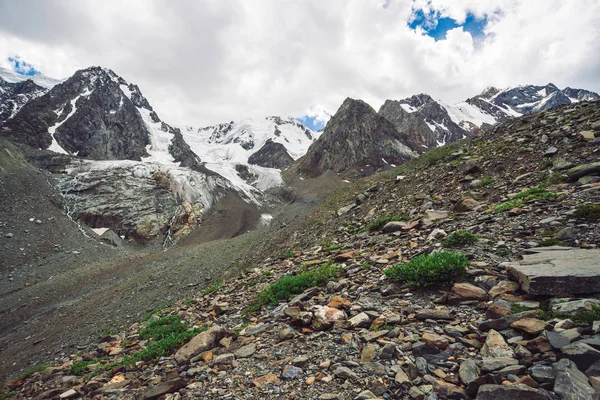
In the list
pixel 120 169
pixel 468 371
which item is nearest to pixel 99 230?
pixel 120 169

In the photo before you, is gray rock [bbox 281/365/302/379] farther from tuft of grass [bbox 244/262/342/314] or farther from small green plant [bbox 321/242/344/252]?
small green plant [bbox 321/242/344/252]

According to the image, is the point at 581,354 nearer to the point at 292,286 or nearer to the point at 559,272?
the point at 559,272

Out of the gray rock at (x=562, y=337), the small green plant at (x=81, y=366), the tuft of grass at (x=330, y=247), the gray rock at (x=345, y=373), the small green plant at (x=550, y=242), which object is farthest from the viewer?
the tuft of grass at (x=330, y=247)

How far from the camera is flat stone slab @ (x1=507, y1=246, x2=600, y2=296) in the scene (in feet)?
13.8

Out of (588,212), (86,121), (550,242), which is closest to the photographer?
(550,242)

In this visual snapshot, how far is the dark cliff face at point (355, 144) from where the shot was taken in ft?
376

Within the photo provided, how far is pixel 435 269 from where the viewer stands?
5.86 m

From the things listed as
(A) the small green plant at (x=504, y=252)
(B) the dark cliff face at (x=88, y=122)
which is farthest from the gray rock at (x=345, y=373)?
(B) the dark cliff face at (x=88, y=122)

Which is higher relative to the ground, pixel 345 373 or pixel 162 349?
pixel 345 373

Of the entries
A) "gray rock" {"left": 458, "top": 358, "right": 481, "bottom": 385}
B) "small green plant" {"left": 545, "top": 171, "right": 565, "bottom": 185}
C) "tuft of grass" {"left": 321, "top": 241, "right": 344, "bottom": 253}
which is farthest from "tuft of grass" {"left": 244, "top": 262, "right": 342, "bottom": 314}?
"small green plant" {"left": 545, "top": 171, "right": 565, "bottom": 185}

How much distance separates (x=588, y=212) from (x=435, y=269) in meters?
4.00

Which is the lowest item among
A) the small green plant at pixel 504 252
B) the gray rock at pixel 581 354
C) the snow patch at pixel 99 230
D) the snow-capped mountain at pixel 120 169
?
the gray rock at pixel 581 354

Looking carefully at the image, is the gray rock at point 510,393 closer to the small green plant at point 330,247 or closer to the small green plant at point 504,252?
the small green plant at point 504,252

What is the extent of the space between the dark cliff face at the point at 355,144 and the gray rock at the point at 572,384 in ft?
364
